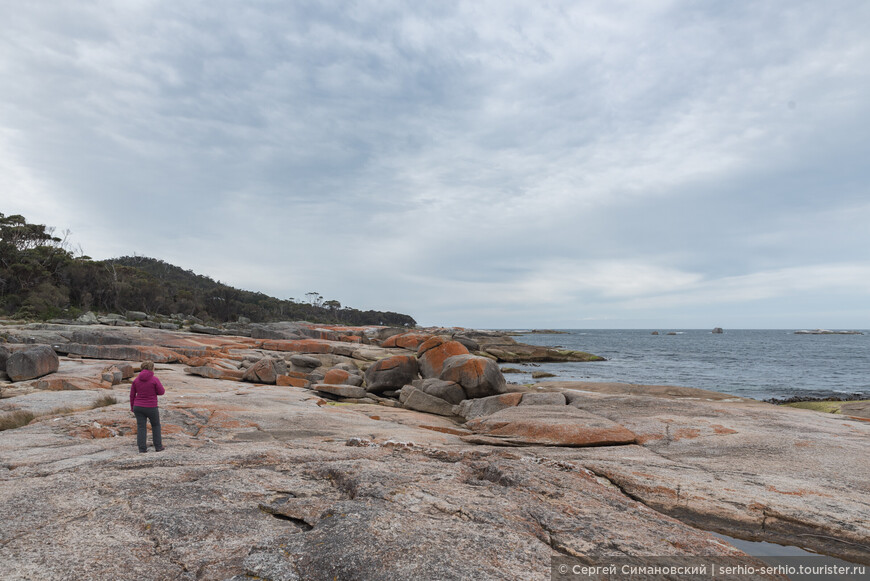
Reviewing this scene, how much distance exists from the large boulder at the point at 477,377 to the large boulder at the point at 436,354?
12.8ft

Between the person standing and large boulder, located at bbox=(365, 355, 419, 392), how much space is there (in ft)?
52.5

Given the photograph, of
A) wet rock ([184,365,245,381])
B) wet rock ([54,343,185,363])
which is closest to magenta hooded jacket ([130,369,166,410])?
wet rock ([184,365,245,381])

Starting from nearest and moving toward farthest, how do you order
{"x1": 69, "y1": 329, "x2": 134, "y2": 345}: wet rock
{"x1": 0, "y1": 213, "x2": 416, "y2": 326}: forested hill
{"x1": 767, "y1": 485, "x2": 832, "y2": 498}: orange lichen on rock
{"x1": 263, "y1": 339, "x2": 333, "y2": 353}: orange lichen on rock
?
{"x1": 767, "y1": 485, "x2": 832, "y2": 498}: orange lichen on rock → {"x1": 69, "y1": 329, "x2": 134, "y2": 345}: wet rock → {"x1": 263, "y1": 339, "x2": 333, "y2": 353}: orange lichen on rock → {"x1": 0, "y1": 213, "x2": 416, "y2": 326}: forested hill

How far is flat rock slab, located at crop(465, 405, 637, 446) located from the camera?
415 inches

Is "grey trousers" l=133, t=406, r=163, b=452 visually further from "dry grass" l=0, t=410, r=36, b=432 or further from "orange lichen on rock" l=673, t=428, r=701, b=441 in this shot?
"orange lichen on rock" l=673, t=428, r=701, b=441

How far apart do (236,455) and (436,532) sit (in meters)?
4.31

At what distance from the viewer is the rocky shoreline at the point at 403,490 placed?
418 centimetres

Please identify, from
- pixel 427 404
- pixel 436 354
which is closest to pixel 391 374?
pixel 436 354

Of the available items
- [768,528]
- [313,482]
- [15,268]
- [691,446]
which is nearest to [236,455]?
[313,482]

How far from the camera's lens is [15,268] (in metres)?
57.1

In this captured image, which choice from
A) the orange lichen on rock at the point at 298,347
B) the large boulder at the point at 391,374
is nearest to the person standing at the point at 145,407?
the large boulder at the point at 391,374

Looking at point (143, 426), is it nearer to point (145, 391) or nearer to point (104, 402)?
point (145, 391)

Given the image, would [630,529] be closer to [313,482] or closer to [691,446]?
[313,482]

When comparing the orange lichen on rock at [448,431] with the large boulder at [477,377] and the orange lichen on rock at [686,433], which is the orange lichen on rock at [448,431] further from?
the large boulder at [477,377]
